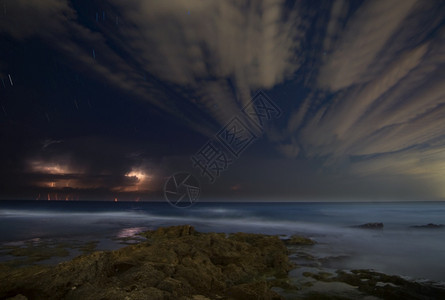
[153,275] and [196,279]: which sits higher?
[153,275]

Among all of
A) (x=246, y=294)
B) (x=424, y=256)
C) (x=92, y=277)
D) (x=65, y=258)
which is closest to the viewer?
(x=92, y=277)

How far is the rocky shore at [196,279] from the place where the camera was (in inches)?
249

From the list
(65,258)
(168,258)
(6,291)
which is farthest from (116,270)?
(65,258)

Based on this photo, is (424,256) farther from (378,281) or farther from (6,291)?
(6,291)

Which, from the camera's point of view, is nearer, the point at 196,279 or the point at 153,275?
the point at 153,275

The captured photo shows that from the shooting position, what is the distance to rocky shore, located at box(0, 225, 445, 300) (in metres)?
6.32

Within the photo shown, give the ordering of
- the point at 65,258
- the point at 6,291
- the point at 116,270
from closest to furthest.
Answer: the point at 6,291, the point at 116,270, the point at 65,258

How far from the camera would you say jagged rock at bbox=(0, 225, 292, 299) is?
6207mm

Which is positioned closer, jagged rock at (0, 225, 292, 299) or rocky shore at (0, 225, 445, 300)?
jagged rock at (0, 225, 292, 299)

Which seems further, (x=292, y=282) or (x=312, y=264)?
(x=312, y=264)

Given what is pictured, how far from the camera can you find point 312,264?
534 inches

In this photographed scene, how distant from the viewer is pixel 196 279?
8562 mm

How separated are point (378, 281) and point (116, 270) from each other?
1079 cm

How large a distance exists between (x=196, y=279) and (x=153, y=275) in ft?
5.69
